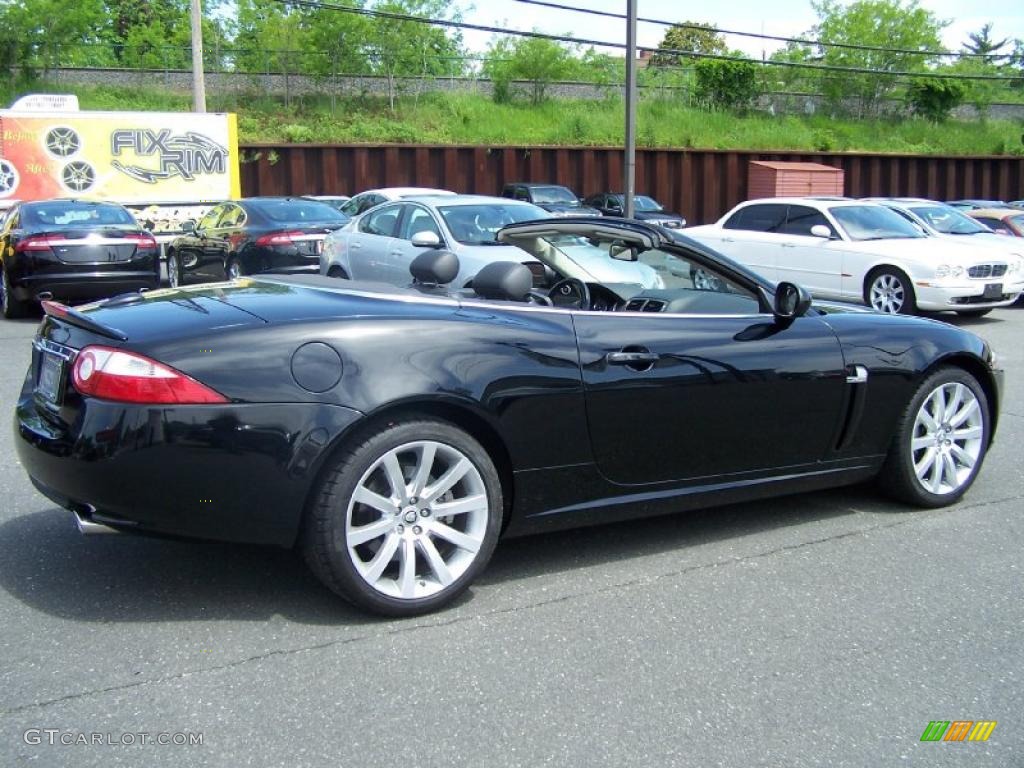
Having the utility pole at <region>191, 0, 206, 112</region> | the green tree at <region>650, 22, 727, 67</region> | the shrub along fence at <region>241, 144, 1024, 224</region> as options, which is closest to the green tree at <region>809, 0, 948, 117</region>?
the shrub along fence at <region>241, 144, 1024, 224</region>

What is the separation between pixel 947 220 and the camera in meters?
16.2

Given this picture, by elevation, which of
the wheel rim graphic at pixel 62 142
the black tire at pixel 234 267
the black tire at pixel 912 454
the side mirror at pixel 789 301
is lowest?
the black tire at pixel 912 454

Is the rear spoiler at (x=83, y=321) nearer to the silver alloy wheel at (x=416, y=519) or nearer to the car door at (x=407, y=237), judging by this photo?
the silver alloy wheel at (x=416, y=519)

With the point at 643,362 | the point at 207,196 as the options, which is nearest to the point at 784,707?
the point at 643,362

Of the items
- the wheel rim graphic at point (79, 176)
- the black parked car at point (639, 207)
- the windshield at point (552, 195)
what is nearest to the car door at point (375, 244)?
the wheel rim graphic at point (79, 176)

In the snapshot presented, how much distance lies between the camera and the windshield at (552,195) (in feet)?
85.0

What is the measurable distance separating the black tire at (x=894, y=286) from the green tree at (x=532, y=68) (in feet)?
91.7

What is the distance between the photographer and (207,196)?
1981 centimetres

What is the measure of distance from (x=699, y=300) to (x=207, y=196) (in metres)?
16.7

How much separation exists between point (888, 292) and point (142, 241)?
9.30 metres

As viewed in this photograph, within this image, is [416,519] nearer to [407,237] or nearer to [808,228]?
[407,237]

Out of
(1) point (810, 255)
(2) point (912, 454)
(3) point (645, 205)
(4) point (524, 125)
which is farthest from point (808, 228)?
(4) point (524, 125)

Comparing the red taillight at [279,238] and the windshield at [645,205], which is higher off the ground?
the windshield at [645,205]

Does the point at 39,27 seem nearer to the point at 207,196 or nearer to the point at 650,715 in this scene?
the point at 207,196
